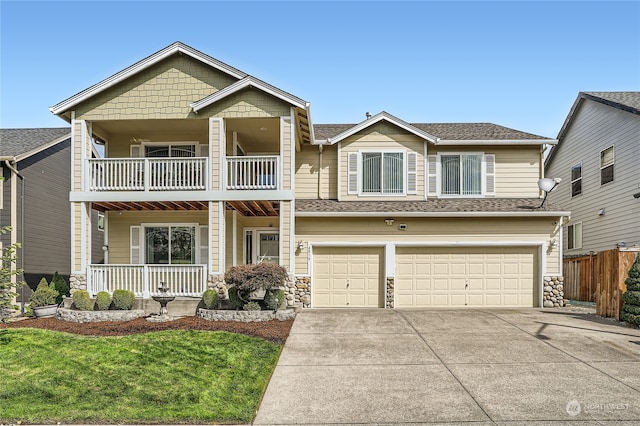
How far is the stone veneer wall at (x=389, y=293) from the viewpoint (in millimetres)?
14742

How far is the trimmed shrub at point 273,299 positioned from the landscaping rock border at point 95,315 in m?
3.58

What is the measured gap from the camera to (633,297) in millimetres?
11555

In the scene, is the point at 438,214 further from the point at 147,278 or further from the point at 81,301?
the point at 81,301

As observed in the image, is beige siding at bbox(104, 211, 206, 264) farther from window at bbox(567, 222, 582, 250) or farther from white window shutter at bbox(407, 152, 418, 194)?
window at bbox(567, 222, 582, 250)

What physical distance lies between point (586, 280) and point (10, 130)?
2288 cm

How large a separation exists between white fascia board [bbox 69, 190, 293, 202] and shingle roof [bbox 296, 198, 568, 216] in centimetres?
125

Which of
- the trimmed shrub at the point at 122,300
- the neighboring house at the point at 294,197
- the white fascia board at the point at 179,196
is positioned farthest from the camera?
the neighboring house at the point at 294,197

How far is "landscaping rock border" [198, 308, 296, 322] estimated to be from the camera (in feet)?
40.2

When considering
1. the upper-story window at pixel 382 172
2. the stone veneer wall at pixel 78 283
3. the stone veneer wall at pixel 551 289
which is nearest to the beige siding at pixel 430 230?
the stone veneer wall at pixel 551 289

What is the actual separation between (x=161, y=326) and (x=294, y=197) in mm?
5341

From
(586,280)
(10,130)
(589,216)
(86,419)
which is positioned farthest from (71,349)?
(589,216)

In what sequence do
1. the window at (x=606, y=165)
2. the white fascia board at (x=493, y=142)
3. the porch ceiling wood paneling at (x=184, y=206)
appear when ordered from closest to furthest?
the porch ceiling wood paneling at (x=184, y=206)
the white fascia board at (x=493, y=142)
the window at (x=606, y=165)

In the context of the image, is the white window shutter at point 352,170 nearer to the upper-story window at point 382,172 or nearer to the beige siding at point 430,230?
the upper-story window at point 382,172

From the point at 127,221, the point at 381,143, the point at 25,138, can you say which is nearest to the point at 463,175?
the point at 381,143
